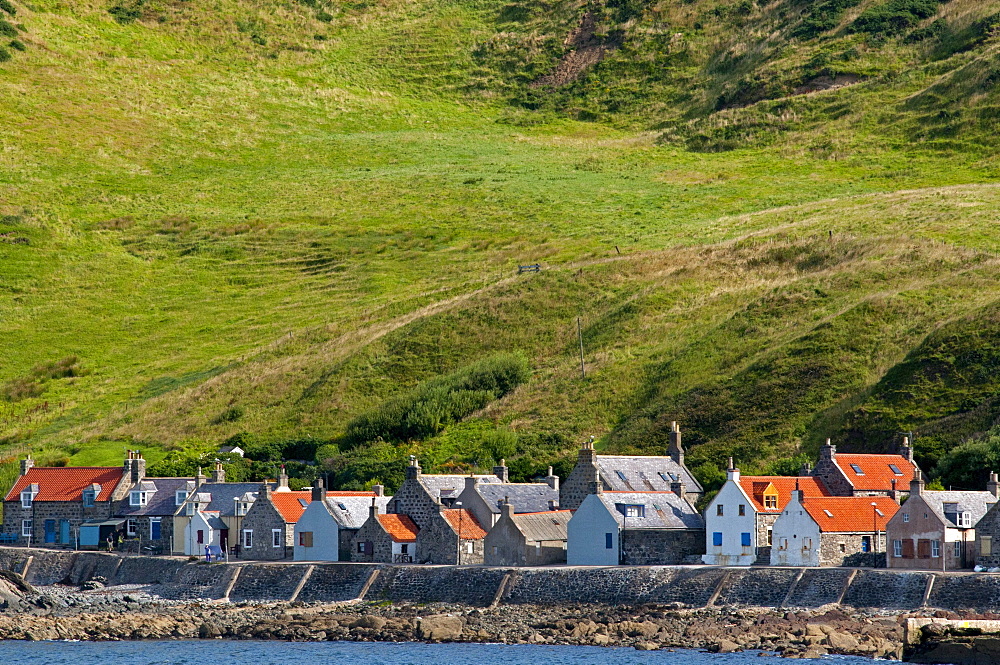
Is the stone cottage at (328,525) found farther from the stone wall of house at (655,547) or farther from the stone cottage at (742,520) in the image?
the stone cottage at (742,520)

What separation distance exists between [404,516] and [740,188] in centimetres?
9254

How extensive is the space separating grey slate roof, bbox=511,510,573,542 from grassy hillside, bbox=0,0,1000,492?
52.9 ft

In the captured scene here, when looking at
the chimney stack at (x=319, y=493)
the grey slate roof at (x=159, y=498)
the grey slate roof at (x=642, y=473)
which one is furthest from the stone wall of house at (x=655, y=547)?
the grey slate roof at (x=159, y=498)

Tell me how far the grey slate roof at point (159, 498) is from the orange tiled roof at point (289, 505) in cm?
825

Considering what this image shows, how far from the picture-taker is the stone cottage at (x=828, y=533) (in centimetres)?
5750

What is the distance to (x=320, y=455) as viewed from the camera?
91938mm

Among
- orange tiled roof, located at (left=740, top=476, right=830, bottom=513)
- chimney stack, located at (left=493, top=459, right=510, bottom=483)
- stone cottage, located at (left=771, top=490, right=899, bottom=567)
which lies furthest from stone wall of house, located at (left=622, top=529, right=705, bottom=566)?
chimney stack, located at (left=493, top=459, right=510, bottom=483)

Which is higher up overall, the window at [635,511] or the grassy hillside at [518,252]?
the grassy hillside at [518,252]

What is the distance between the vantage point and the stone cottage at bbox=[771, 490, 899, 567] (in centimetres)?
5750

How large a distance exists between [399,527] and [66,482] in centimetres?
2528

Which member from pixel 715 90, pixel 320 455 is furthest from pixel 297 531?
pixel 715 90

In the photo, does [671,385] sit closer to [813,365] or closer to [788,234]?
[813,365]

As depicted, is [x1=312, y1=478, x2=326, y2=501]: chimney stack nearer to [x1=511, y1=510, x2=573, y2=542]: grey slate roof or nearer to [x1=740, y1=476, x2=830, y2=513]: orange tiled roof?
[x1=511, y1=510, x2=573, y2=542]: grey slate roof

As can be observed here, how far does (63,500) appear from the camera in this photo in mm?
80562
